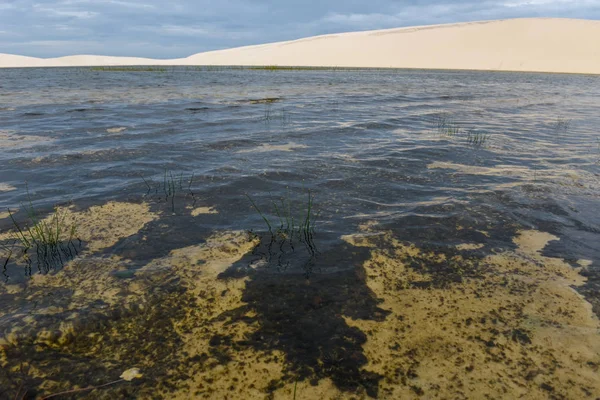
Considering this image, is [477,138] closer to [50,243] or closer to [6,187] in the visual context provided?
[50,243]

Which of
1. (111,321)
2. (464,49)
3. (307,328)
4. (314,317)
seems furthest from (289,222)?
(464,49)

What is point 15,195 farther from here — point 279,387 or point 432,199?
point 432,199

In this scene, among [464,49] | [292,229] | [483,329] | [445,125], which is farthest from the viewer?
[464,49]

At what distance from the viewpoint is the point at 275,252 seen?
3676mm

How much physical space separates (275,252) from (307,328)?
45.4 inches

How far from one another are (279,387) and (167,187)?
12.8ft

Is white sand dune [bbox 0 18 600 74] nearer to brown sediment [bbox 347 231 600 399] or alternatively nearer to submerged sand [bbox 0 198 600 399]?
brown sediment [bbox 347 231 600 399]

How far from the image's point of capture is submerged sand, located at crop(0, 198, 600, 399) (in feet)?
7.13

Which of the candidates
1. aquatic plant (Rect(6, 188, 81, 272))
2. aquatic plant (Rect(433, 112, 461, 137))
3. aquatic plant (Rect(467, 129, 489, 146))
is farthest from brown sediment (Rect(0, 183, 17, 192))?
aquatic plant (Rect(433, 112, 461, 137))

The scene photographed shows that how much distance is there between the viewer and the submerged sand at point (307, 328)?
7.13ft

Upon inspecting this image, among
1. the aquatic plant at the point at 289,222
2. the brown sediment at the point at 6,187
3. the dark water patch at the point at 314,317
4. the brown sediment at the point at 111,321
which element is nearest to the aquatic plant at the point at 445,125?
the aquatic plant at the point at 289,222

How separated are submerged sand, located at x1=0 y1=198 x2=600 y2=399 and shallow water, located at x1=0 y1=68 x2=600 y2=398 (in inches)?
0.6

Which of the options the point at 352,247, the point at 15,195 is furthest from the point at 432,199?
the point at 15,195

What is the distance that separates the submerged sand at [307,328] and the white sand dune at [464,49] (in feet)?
201
